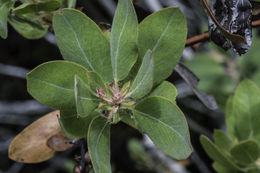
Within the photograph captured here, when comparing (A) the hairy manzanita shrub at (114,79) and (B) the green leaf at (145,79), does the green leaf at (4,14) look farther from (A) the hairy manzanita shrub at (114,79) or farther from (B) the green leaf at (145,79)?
(B) the green leaf at (145,79)

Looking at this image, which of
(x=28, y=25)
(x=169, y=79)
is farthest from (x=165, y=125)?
(x=169, y=79)

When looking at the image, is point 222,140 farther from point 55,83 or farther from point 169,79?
point 169,79

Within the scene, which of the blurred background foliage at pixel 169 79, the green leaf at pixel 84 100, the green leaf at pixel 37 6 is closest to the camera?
the green leaf at pixel 84 100

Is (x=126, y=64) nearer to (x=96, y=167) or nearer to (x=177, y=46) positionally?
(x=177, y=46)

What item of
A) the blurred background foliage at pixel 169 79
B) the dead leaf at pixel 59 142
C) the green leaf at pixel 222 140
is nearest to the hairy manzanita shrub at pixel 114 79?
the dead leaf at pixel 59 142

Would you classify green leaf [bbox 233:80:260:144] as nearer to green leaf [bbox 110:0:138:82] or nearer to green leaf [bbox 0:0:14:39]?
green leaf [bbox 110:0:138:82]
